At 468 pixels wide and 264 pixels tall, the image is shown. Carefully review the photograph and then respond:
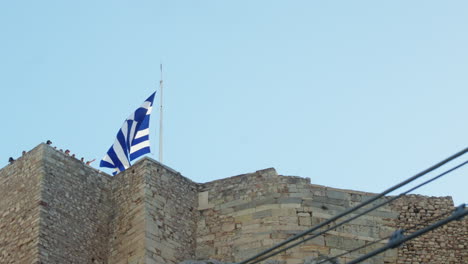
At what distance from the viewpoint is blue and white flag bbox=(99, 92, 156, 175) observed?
26.4 metres

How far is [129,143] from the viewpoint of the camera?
2656 centimetres

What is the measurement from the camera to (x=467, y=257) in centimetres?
2305

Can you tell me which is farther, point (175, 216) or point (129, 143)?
point (129, 143)

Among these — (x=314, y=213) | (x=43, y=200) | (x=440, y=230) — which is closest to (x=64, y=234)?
(x=43, y=200)

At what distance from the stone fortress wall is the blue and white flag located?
7.16 feet

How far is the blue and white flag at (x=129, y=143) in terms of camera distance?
86.5 ft

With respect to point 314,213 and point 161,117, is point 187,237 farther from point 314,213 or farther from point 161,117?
point 161,117

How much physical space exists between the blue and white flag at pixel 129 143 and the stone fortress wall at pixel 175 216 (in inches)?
85.9

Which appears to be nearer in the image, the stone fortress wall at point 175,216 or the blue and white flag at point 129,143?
the stone fortress wall at point 175,216

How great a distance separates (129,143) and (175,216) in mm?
4140

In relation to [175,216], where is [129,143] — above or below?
above

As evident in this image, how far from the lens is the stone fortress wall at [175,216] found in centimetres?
2209

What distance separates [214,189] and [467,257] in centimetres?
692

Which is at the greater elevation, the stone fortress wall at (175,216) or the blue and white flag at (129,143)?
the blue and white flag at (129,143)
